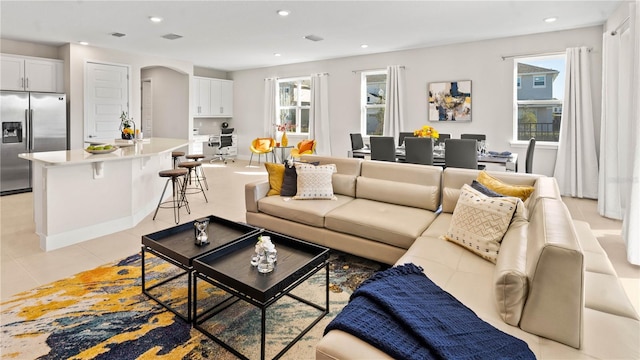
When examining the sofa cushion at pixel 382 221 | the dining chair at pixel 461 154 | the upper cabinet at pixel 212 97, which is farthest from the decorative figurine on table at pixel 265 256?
the upper cabinet at pixel 212 97

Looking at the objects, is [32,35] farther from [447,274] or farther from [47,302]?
[447,274]

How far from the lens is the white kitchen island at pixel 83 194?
3277 mm

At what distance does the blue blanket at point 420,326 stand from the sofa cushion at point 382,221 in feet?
3.49

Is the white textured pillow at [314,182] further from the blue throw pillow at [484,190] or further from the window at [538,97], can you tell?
the window at [538,97]

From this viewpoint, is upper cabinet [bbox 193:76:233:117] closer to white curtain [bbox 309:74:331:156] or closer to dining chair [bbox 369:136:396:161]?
white curtain [bbox 309:74:331:156]

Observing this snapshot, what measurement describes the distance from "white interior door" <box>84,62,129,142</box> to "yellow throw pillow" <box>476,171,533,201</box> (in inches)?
276

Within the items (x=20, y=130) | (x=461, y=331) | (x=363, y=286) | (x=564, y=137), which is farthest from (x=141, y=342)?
(x=564, y=137)

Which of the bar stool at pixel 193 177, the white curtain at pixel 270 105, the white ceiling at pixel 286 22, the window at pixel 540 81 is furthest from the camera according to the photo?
the white curtain at pixel 270 105

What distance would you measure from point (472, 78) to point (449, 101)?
56cm

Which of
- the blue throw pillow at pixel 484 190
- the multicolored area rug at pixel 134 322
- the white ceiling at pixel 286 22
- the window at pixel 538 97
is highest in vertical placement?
the white ceiling at pixel 286 22

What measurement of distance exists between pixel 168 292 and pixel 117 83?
6328mm

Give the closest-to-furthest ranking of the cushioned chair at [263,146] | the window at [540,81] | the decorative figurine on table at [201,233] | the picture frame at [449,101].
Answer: the decorative figurine on table at [201,233], the window at [540,81], the picture frame at [449,101], the cushioned chair at [263,146]

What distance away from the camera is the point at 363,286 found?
1569mm

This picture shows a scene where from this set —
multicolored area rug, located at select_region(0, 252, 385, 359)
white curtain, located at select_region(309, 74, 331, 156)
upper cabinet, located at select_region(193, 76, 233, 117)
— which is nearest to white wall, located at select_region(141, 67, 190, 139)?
upper cabinet, located at select_region(193, 76, 233, 117)
